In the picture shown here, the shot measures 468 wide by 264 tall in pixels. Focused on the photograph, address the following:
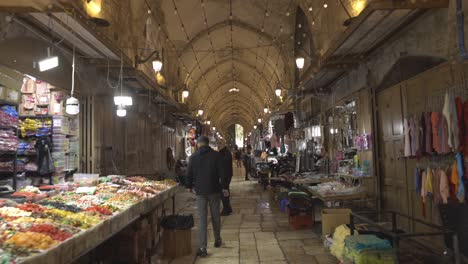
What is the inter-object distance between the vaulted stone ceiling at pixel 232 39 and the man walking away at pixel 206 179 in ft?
27.7

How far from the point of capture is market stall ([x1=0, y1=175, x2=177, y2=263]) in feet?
8.48

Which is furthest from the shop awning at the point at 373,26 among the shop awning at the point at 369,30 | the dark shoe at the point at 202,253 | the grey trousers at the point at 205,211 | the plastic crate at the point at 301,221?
the dark shoe at the point at 202,253

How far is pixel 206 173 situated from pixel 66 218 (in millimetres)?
2464

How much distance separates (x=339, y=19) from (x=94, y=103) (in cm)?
604

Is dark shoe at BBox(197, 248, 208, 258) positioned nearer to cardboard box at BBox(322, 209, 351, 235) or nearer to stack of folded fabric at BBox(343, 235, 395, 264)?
cardboard box at BBox(322, 209, 351, 235)

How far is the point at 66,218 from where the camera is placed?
140 inches

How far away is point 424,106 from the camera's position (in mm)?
5410

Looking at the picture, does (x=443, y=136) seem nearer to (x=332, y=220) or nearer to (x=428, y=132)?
(x=428, y=132)

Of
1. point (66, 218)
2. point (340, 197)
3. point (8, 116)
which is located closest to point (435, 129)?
point (340, 197)

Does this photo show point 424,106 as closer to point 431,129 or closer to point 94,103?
point 431,129

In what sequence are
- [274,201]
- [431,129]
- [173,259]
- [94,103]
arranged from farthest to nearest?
[274,201]
[94,103]
[173,259]
[431,129]

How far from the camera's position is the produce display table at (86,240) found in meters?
2.53

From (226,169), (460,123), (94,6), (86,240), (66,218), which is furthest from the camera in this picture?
(94,6)

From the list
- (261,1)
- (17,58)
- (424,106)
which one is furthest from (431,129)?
(261,1)
